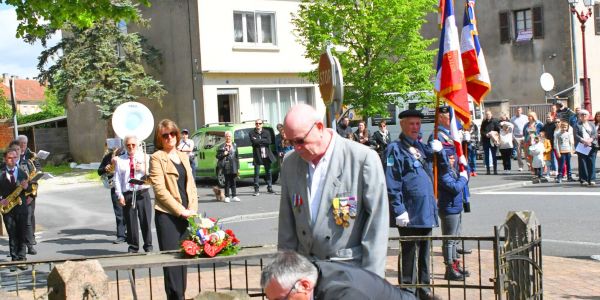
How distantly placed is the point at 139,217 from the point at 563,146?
11.9 metres

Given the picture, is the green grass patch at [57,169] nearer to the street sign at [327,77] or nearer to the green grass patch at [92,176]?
the green grass patch at [92,176]

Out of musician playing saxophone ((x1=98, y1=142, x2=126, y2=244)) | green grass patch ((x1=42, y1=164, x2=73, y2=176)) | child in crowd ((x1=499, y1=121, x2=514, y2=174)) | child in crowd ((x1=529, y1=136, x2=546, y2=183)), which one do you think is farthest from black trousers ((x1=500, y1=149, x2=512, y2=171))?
green grass patch ((x1=42, y1=164, x2=73, y2=176))

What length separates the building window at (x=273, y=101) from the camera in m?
32.4

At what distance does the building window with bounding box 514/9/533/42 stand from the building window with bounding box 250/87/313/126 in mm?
11331

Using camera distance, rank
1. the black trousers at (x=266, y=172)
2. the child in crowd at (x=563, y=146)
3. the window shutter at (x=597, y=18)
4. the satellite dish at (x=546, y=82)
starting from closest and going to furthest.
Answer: the child in crowd at (x=563, y=146) < the black trousers at (x=266, y=172) < the satellite dish at (x=546, y=82) < the window shutter at (x=597, y=18)

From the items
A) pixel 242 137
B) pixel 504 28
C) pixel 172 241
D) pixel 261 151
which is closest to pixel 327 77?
pixel 172 241

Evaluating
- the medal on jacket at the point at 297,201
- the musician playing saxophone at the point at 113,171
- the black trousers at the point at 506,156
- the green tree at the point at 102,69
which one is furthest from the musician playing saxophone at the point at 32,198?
the green tree at the point at 102,69

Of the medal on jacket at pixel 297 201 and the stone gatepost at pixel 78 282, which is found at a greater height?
the medal on jacket at pixel 297 201

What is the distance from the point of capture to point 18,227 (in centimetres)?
1162

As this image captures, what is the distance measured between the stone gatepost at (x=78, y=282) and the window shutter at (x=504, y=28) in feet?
115

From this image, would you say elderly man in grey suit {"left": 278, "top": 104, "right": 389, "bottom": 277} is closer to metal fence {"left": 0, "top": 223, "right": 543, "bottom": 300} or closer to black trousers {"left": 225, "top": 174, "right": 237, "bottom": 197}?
metal fence {"left": 0, "top": 223, "right": 543, "bottom": 300}

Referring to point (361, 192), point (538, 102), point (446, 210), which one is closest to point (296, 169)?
point (361, 192)

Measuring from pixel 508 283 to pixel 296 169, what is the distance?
204cm

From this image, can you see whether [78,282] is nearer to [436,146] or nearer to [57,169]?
[436,146]
